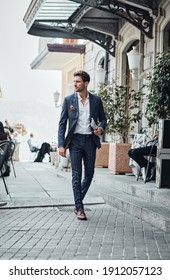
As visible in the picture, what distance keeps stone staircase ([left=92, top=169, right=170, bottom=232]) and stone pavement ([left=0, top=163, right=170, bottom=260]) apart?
0.07m

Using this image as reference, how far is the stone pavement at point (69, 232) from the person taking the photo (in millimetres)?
4023

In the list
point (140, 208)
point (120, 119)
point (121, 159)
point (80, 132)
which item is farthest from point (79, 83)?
point (120, 119)

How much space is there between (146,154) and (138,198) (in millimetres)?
913

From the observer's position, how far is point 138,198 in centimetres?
A: 657

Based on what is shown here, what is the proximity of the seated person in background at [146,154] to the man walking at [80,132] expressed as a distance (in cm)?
177

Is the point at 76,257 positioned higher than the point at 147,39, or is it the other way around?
the point at 147,39

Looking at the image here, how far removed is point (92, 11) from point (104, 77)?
1289 mm

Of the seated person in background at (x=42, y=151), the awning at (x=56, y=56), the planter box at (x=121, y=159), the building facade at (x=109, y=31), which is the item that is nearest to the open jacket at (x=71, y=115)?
the planter box at (x=121, y=159)

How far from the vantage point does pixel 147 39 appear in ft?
32.6

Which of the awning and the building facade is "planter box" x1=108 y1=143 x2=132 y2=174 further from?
the awning

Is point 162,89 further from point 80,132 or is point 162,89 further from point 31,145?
point 31,145

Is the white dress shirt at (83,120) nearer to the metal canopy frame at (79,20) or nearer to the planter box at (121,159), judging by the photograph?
the planter box at (121,159)
